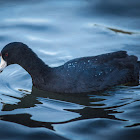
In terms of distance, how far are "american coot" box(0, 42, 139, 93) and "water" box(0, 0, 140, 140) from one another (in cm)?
18

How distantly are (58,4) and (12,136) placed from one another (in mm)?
7738

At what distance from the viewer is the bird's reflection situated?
6.10 m

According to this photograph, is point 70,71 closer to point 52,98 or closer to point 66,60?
point 52,98

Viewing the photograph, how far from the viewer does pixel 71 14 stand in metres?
11.9

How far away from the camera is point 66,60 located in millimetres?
9102

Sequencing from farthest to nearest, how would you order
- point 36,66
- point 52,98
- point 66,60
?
point 66,60 → point 36,66 → point 52,98

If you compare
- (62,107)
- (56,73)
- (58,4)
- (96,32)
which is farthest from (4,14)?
(62,107)

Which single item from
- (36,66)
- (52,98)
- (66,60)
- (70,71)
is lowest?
(52,98)

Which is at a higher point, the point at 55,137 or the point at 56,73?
the point at 56,73

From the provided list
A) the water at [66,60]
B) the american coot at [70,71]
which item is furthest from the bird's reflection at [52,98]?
the american coot at [70,71]

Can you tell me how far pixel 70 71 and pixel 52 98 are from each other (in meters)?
0.66

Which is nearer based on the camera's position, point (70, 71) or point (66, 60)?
point (70, 71)

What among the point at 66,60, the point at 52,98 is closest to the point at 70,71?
the point at 52,98

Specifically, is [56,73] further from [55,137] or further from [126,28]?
[126,28]
